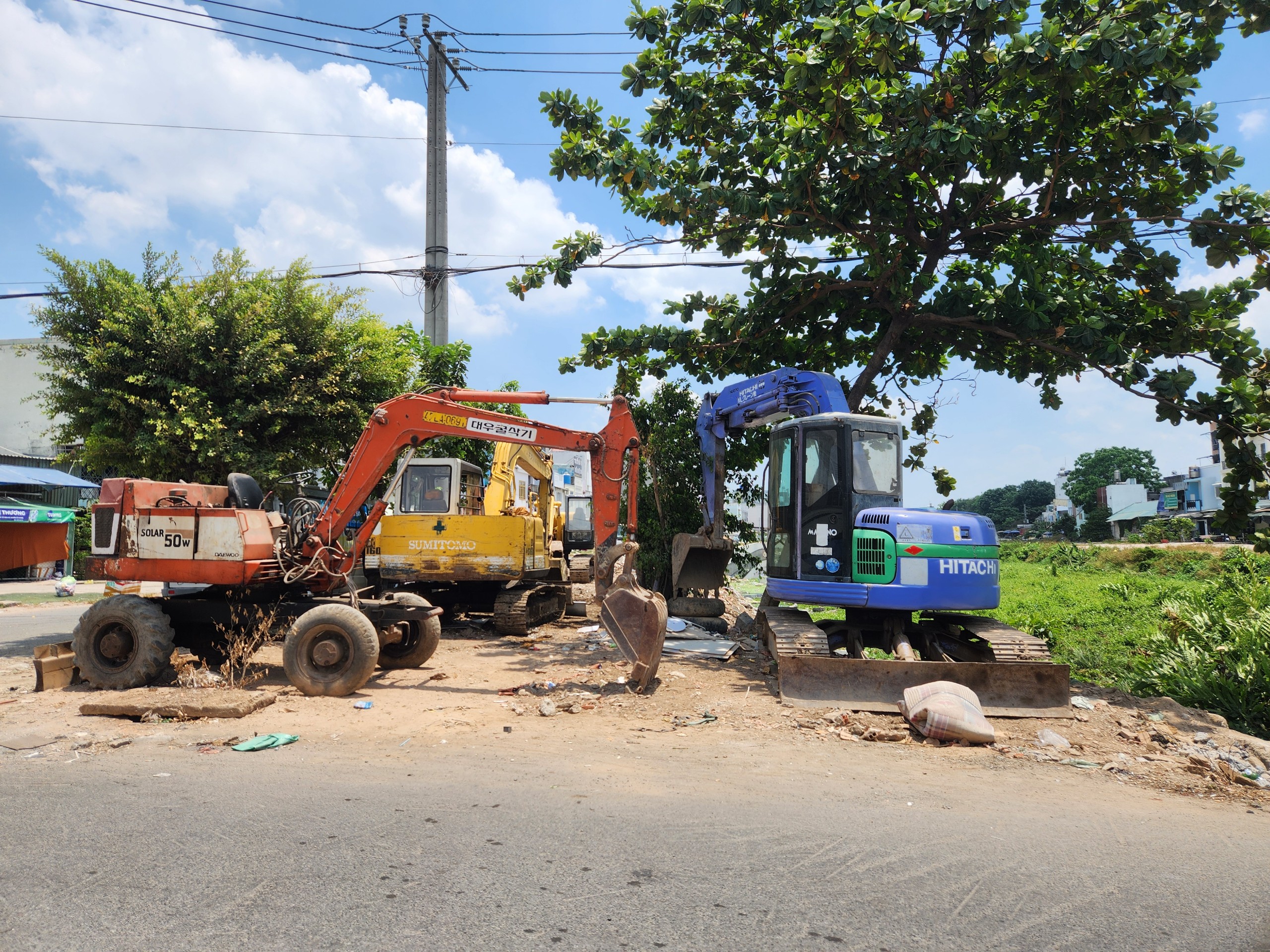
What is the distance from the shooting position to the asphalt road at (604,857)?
3307mm

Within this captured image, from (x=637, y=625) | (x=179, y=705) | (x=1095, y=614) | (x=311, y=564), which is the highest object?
(x=311, y=564)

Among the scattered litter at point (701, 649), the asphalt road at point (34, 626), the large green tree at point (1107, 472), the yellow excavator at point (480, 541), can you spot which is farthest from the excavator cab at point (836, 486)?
the large green tree at point (1107, 472)

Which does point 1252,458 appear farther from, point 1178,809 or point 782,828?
point 782,828

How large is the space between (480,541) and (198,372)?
5.34m

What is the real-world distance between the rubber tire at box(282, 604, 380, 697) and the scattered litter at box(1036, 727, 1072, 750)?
243 inches

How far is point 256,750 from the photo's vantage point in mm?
6176

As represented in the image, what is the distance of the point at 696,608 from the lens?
1312 centimetres

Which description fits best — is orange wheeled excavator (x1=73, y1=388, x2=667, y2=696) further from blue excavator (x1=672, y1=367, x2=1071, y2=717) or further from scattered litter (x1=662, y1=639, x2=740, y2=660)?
scattered litter (x1=662, y1=639, x2=740, y2=660)

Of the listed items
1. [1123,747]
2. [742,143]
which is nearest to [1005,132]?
[742,143]

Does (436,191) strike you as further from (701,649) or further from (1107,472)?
(1107,472)

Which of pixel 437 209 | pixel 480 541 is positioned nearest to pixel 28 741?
pixel 480 541

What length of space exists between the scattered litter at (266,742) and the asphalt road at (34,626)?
6.94 metres

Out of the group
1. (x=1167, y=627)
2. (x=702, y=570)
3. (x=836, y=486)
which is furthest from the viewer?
(x=702, y=570)

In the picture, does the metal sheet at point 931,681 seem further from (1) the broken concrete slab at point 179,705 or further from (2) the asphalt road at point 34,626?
(2) the asphalt road at point 34,626
